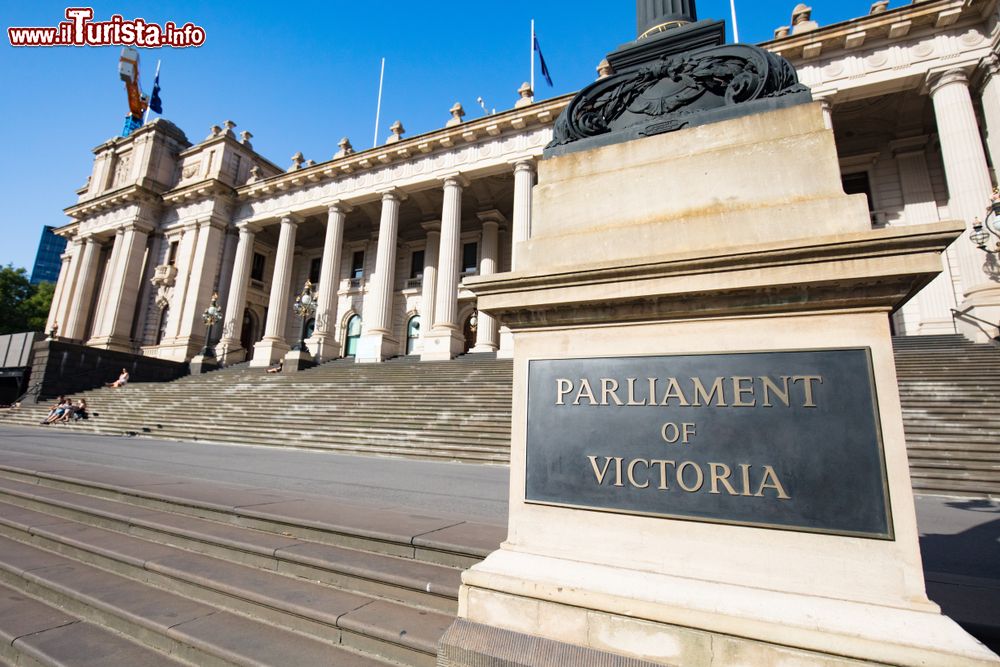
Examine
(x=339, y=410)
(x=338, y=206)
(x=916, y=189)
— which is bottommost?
(x=339, y=410)

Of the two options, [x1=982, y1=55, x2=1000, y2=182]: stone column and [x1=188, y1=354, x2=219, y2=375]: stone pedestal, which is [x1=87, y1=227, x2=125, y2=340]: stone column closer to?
[x1=188, y1=354, x2=219, y2=375]: stone pedestal

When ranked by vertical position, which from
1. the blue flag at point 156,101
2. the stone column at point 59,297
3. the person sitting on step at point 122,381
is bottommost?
the person sitting on step at point 122,381

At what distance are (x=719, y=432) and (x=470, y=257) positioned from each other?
27.6m

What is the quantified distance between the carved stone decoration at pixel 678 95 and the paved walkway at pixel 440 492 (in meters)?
2.78

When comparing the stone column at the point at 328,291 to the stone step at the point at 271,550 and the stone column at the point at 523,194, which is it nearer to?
the stone column at the point at 523,194

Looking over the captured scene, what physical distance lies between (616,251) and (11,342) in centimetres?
3350

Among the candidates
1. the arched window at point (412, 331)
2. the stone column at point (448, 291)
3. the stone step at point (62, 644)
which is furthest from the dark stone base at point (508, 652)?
the arched window at point (412, 331)

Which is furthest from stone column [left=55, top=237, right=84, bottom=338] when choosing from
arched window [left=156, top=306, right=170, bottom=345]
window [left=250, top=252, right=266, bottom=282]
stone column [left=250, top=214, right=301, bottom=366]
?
stone column [left=250, top=214, right=301, bottom=366]

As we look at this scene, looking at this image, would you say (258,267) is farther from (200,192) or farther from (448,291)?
(448,291)

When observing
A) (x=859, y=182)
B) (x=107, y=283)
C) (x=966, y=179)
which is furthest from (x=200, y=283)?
(x=966, y=179)

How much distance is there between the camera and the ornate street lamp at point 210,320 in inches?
992

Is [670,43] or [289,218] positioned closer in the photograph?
[670,43]

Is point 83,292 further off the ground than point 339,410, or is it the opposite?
point 83,292

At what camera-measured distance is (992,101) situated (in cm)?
1473
